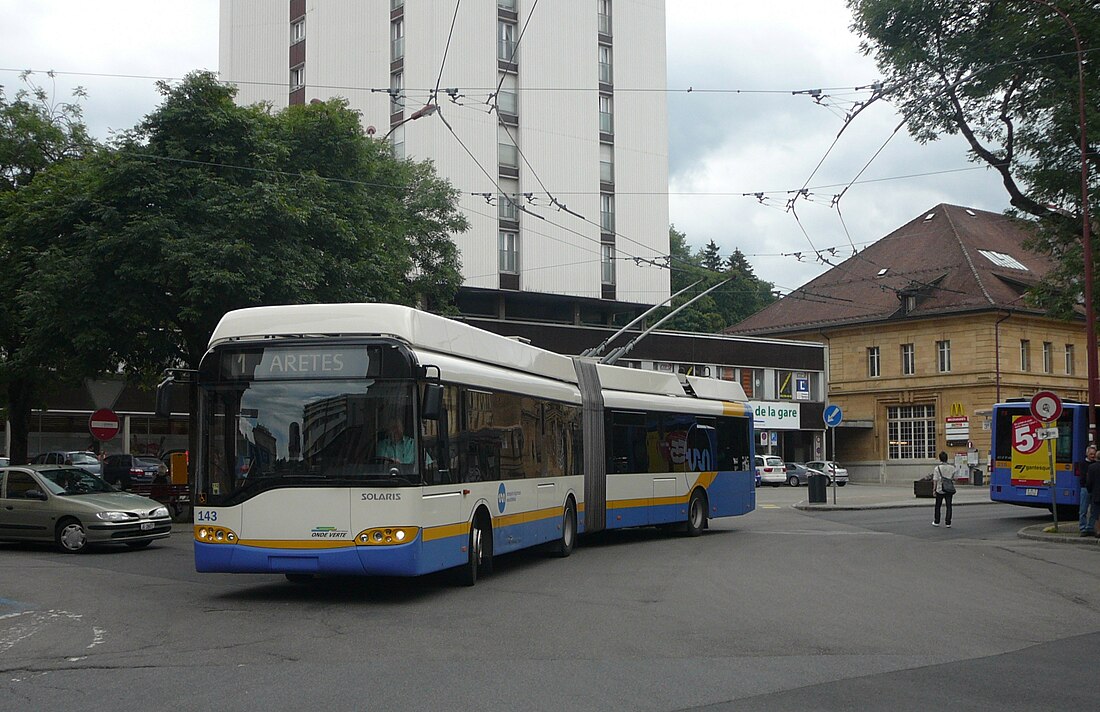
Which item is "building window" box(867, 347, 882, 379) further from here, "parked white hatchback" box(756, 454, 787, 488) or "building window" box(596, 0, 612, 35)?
"building window" box(596, 0, 612, 35)

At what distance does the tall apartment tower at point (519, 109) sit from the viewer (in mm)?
54312

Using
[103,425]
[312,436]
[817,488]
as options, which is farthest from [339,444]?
[817,488]

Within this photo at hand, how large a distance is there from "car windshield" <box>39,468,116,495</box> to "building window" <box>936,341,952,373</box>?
5442 centimetres

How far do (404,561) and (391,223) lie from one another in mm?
20179

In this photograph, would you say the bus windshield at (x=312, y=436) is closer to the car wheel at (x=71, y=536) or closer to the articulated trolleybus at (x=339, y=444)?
the articulated trolleybus at (x=339, y=444)

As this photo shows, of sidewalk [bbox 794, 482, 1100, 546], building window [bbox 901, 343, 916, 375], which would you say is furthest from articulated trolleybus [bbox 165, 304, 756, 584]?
building window [bbox 901, 343, 916, 375]

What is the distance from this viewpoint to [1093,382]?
77.6 ft

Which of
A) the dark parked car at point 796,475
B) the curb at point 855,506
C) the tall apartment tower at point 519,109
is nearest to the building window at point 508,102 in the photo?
the tall apartment tower at point 519,109

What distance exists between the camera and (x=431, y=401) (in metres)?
12.6

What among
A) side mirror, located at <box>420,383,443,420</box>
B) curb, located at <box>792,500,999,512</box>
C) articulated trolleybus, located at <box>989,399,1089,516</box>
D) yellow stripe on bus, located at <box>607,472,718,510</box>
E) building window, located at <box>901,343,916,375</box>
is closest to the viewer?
side mirror, located at <box>420,383,443,420</box>

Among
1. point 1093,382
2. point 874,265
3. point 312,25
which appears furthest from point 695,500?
point 874,265

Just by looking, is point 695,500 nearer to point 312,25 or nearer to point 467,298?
point 467,298

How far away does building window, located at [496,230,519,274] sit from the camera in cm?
5703

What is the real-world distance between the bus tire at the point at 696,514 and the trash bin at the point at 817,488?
49.5ft
